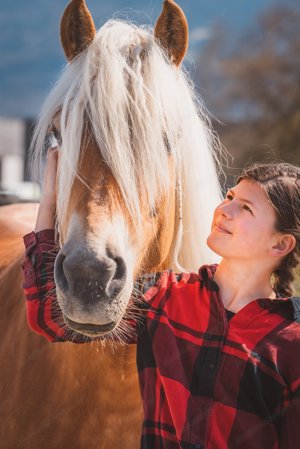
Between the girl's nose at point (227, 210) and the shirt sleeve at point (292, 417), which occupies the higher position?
the girl's nose at point (227, 210)

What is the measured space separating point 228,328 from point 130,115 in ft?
2.37

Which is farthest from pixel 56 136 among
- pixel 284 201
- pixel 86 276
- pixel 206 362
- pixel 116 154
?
pixel 206 362

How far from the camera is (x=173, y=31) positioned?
5.72 ft

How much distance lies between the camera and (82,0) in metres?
1.69

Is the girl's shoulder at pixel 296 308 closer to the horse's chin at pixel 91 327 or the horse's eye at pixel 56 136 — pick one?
the horse's chin at pixel 91 327

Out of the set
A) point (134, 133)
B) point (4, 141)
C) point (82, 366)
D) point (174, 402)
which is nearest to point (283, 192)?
point (134, 133)

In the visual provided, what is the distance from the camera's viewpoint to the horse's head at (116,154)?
123 centimetres

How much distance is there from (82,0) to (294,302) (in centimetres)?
125

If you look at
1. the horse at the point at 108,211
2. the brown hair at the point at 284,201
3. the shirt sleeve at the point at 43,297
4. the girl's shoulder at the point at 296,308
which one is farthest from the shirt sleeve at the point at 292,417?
the shirt sleeve at the point at 43,297

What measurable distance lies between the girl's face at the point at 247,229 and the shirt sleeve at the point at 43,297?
53 centimetres

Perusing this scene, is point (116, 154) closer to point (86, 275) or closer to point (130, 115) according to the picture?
point (130, 115)

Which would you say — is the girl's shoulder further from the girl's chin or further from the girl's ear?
the girl's chin

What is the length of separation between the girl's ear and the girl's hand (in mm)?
758

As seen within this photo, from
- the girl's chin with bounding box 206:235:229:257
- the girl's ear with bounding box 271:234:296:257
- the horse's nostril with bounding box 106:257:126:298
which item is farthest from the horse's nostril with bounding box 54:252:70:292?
the girl's ear with bounding box 271:234:296:257
